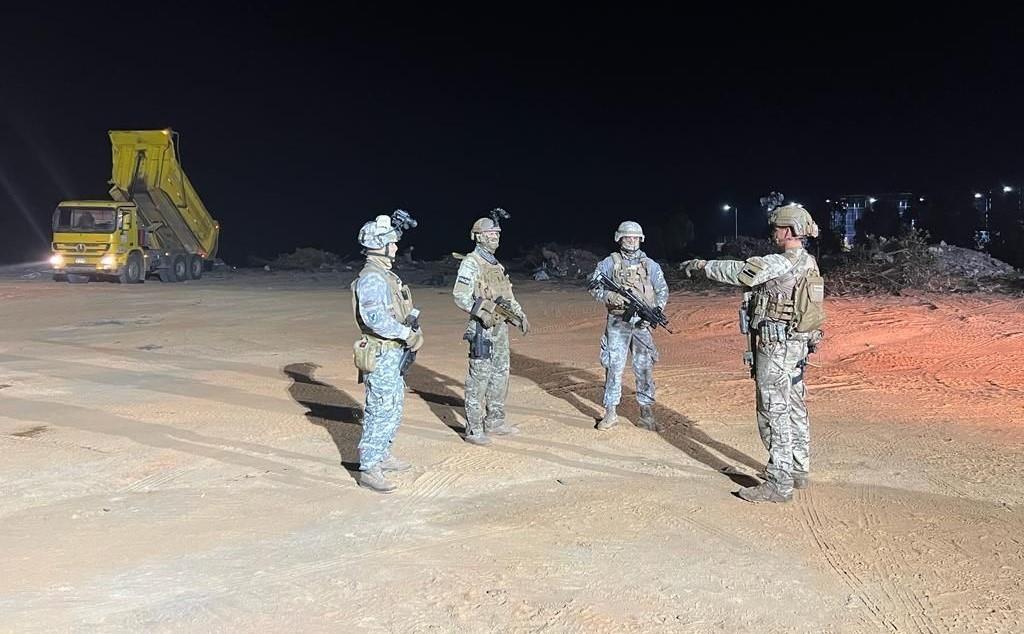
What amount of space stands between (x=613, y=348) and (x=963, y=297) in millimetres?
11613

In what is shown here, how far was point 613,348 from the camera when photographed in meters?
7.09

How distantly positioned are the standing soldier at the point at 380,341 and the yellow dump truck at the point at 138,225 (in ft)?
66.7

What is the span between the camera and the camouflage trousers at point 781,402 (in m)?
5.18

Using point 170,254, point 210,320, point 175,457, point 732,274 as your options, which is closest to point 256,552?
point 175,457

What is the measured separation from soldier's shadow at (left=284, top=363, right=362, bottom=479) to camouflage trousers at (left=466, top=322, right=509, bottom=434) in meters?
1.00

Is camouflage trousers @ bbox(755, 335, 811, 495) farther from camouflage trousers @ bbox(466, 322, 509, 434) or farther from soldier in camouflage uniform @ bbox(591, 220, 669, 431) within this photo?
camouflage trousers @ bbox(466, 322, 509, 434)

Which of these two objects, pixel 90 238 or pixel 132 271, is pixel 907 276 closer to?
pixel 132 271

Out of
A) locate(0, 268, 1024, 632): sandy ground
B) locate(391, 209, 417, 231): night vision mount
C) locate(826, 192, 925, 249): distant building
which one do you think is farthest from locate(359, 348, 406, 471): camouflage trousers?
locate(826, 192, 925, 249): distant building

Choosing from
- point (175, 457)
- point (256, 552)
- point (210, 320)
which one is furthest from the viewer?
point (210, 320)

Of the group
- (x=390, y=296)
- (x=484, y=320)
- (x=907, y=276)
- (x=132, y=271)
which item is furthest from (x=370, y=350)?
(x=132, y=271)

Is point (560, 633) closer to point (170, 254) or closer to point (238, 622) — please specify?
point (238, 622)

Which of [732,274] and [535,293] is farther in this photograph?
[535,293]

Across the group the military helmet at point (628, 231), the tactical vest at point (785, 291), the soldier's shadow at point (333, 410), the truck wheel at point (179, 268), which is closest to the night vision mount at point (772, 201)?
the tactical vest at point (785, 291)

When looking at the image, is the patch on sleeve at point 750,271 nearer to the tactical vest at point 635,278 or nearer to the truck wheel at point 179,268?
the tactical vest at point 635,278
